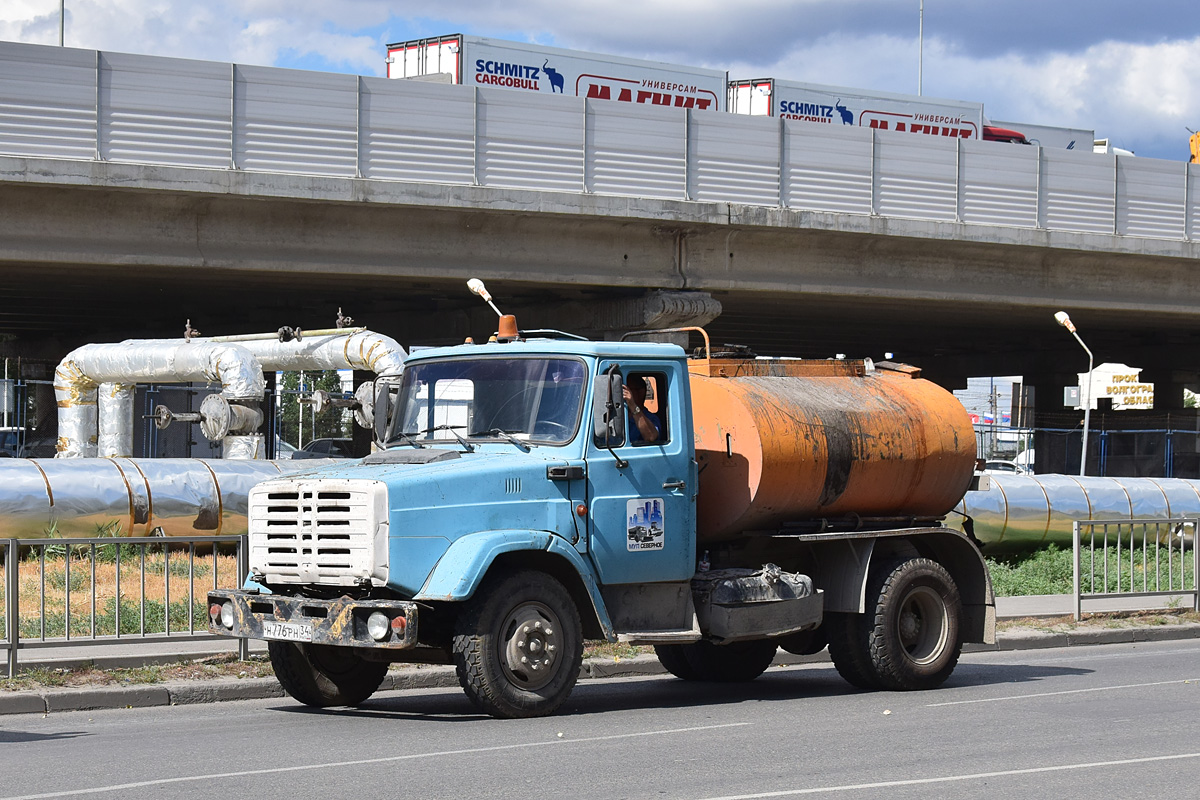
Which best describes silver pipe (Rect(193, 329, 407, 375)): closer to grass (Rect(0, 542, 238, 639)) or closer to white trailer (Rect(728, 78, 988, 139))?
grass (Rect(0, 542, 238, 639))

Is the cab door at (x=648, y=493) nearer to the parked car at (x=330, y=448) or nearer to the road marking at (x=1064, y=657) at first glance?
the road marking at (x=1064, y=657)

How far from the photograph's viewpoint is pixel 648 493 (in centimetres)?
1025

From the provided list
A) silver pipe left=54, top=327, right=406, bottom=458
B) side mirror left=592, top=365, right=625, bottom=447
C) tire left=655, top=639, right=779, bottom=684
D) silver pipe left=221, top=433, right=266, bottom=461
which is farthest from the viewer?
silver pipe left=54, top=327, right=406, bottom=458

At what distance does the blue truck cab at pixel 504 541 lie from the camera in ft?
30.0

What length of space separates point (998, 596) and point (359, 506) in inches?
491

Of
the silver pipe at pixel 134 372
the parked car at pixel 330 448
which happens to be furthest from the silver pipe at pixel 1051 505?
the parked car at pixel 330 448

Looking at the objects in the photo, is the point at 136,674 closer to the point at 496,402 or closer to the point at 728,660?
the point at 496,402

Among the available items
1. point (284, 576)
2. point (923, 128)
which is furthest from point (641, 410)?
point (923, 128)

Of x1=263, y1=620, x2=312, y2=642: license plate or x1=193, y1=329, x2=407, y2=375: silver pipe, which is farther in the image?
x1=193, y1=329, x2=407, y2=375: silver pipe

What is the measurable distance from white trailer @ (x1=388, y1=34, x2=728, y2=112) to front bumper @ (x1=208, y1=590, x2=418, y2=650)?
22.2m

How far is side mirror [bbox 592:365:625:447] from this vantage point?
978 centimetres

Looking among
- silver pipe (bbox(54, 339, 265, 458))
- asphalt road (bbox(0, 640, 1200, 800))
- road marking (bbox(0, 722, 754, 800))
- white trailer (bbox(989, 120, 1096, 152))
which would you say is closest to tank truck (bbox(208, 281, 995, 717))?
asphalt road (bbox(0, 640, 1200, 800))

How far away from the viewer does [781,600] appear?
1079cm

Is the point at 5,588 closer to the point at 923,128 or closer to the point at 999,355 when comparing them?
the point at 923,128
